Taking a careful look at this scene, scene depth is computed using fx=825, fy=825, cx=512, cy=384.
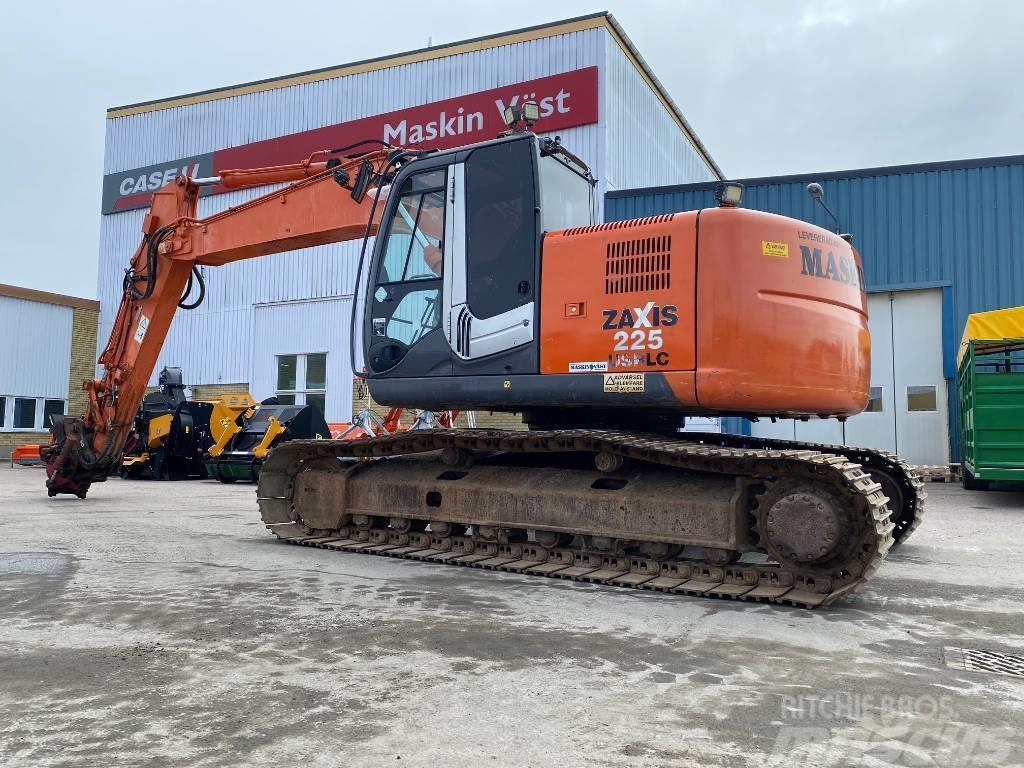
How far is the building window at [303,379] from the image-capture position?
2370cm

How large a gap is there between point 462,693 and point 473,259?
3.93 meters

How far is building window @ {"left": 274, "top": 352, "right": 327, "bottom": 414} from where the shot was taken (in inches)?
933

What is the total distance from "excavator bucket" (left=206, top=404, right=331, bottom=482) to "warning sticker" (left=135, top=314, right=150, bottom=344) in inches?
222

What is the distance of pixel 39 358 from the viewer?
2895 cm

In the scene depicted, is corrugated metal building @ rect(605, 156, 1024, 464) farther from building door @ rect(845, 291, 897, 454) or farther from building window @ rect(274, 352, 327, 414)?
building window @ rect(274, 352, 327, 414)

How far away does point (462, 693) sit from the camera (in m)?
3.41

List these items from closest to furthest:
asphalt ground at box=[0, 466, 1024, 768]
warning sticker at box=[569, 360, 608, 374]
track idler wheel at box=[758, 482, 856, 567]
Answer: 1. asphalt ground at box=[0, 466, 1024, 768]
2. track idler wheel at box=[758, 482, 856, 567]
3. warning sticker at box=[569, 360, 608, 374]

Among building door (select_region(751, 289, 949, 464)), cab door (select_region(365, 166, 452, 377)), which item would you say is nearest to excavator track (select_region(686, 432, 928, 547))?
cab door (select_region(365, 166, 452, 377))

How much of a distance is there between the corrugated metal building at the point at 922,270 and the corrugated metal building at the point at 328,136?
5.61 meters

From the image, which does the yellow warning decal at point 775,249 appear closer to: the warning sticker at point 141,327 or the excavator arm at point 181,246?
the excavator arm at point 181,246

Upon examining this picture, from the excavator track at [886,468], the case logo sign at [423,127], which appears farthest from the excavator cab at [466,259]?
the case logo sign at [423,127]

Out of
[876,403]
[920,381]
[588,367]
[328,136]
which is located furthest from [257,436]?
[920,381]

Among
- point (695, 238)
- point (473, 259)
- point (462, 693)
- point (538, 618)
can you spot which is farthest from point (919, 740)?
point (473, 259)

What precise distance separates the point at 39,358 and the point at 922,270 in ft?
91.4
